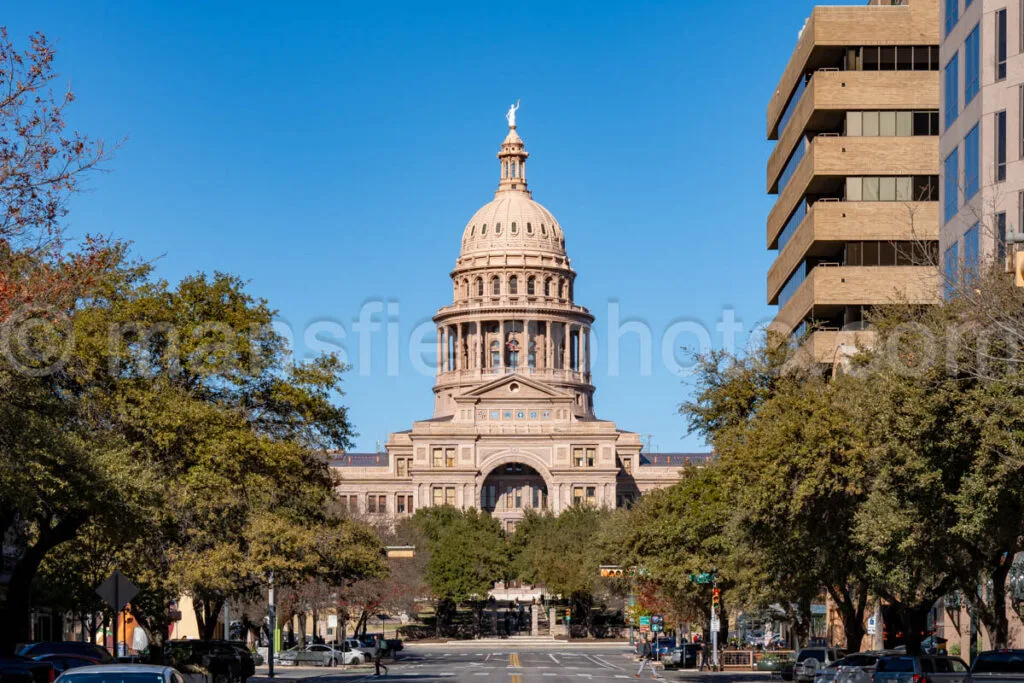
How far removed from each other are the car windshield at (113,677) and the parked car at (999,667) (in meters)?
15.6

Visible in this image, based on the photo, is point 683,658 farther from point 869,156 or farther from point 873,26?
point 873,26

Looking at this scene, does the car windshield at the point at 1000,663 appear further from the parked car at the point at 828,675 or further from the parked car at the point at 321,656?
the parked car at the point at 321,656

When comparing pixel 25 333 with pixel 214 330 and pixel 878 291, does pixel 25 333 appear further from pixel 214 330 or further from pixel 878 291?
pixel 878 291

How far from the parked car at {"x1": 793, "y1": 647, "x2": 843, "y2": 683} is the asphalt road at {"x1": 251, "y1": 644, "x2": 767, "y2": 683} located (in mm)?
3124

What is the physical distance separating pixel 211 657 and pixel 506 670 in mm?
24135

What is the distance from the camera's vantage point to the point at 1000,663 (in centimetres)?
3194

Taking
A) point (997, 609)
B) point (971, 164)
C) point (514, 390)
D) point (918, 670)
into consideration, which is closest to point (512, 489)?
point (514, 390)

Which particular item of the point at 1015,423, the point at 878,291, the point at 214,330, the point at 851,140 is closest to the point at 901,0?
the point at 851,140

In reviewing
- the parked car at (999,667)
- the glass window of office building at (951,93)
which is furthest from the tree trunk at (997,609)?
the glass window of office building at (951,93)

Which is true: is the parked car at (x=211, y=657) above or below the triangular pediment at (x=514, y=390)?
below

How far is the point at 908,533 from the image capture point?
37.5 m

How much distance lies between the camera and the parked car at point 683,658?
3007 inches

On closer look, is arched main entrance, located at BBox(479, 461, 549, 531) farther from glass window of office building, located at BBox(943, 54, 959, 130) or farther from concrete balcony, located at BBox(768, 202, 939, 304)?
glass window of office building, located at BBox(943, 54, 959, 130)

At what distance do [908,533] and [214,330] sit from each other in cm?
1937
